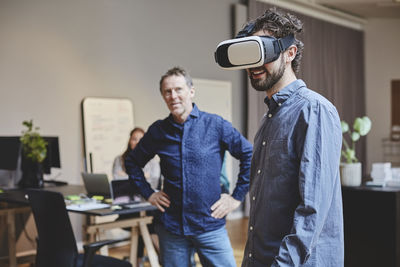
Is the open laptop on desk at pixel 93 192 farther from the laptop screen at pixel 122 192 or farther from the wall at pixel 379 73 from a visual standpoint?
the wall at pixel 379 73

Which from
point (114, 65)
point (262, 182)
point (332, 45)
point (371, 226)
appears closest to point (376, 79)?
point (332, 45)

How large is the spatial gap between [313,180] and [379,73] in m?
9.07

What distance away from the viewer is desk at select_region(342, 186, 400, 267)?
353cm

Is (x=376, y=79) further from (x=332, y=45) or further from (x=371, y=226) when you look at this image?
(x=371, y=226)

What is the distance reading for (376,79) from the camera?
9602 mm

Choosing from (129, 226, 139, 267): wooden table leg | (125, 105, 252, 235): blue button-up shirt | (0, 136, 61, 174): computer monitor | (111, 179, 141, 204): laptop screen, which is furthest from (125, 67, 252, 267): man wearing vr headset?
(0, 136, 61, 174): computer monitor

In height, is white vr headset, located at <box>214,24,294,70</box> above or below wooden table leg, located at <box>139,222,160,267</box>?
above

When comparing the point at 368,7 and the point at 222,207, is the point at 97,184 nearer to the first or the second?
the point at 222,207

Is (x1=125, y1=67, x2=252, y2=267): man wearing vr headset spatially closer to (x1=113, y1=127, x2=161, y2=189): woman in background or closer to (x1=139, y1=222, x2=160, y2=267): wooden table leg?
(x1=139, y1=222, x2=160, y2=267): wooden table leg

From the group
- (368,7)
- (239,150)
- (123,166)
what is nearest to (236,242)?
(123,166)

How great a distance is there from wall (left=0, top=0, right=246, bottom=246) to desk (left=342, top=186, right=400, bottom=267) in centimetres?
298

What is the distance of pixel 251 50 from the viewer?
1.28 m

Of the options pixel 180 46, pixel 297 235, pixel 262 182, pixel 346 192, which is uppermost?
pixel 180 46

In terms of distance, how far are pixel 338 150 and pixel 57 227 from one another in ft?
5.67
